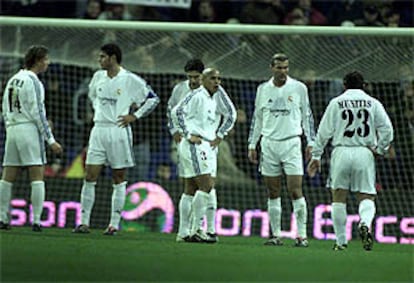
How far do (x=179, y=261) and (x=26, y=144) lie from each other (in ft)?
13.1

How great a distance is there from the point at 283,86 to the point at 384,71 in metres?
3.19

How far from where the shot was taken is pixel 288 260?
1159 centimetres

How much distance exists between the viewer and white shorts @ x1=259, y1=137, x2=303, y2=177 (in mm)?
14461

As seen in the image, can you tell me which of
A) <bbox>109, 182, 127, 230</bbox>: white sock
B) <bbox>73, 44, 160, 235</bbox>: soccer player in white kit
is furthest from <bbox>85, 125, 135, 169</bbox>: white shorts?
<bbox>109, 182, 127, 230</bbox>: white sock

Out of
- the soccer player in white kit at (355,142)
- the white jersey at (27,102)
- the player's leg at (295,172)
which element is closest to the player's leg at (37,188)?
the white jersey at (27,102)

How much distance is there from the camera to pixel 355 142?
43.9 feet

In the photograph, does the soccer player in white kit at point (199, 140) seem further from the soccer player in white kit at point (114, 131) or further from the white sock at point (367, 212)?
the white sock at point (367, 212)

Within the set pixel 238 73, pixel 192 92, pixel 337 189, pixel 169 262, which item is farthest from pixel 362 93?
pixel 238 73

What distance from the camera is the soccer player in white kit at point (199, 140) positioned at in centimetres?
1388

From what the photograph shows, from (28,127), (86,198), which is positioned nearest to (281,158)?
(86,198)

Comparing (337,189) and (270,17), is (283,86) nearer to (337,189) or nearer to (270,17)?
(337,189)

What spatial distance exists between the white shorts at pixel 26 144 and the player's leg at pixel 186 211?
5.59 feet

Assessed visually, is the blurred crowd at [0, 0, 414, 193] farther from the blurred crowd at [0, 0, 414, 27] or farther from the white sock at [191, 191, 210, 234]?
the white sock at [191, 191, 210, 234]

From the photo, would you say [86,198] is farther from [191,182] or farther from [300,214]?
[300,214]
